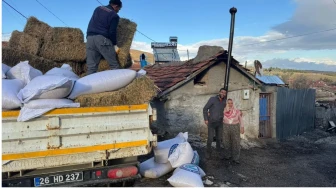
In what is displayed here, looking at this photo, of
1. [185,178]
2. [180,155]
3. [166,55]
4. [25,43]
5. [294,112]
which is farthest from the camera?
[166,55]

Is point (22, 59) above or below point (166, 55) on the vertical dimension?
below

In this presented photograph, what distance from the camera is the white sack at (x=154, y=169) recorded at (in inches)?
210

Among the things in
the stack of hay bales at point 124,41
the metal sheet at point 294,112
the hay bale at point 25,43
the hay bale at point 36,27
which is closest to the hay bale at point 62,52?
the hay bale at point 25,43

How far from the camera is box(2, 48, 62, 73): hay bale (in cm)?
521

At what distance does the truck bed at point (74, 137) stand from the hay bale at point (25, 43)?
9.37 feet

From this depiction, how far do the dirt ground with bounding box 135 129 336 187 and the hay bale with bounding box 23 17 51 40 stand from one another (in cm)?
335

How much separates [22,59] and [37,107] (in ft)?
8.24

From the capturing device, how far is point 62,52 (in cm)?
584

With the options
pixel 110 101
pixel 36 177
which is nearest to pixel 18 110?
pixel 36 177

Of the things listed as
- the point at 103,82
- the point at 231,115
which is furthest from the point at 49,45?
the point at 231,115

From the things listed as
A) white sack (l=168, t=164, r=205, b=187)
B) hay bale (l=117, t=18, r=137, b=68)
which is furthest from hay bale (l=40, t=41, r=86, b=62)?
white sack (l=168, t=164, r=205, b=187)

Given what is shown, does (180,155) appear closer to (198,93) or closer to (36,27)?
(36,27)

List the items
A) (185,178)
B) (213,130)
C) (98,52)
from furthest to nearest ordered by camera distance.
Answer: (213,130) → (98,52) → (185,178)

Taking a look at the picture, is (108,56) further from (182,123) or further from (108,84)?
(182,123)
